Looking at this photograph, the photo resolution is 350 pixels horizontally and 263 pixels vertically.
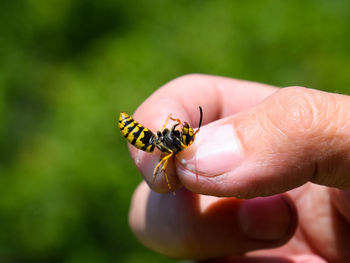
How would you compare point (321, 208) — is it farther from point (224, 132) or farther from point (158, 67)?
point (158, 67)

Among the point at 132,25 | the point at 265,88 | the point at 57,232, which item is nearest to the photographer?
the point at 265,88

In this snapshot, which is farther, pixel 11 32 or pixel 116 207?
pixel 11 32

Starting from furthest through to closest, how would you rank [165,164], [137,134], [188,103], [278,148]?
[188,103], [137,134], [165,164], [278,148]

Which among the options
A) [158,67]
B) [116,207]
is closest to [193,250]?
[116,207]

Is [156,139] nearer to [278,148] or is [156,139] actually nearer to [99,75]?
[278,148]

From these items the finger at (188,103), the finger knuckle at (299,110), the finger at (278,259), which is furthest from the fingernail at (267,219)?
the finger knuckle at (299,110)

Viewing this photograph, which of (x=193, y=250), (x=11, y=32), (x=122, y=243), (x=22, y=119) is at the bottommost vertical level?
(x=122, y=243)

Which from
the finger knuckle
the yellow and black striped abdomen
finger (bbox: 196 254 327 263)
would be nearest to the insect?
the yellow and black striped abdomen

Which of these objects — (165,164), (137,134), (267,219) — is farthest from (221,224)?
(137,134)
